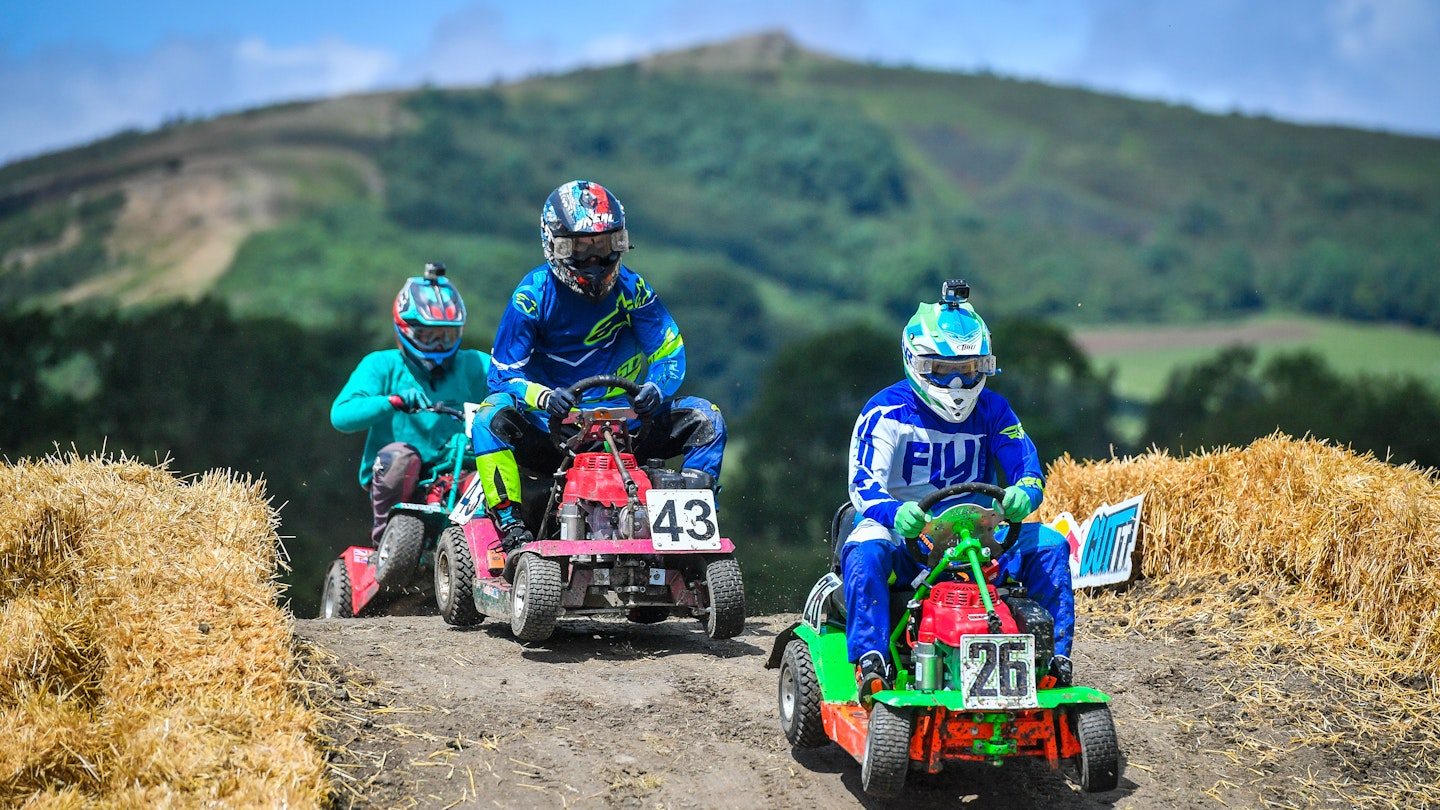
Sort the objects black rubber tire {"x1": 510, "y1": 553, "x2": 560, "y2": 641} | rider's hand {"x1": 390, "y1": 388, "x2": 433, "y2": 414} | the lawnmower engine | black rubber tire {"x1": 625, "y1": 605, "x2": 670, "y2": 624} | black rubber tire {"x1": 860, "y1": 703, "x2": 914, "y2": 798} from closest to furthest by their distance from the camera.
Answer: black rubber tire {"x1": 860, "y1": 703, "x2": 914, "y2": 798} → black rubber tire {"x1": 510, "y1": 553, "x2": 560, "y2": 641} → the lawnmower engine → black rubber tire {"x1": 625, "y1": 605, "x2": 670, "y2": 624} → rider's hand {"x1": 390, "y1": 388, "x2": 433, "y2": 414}

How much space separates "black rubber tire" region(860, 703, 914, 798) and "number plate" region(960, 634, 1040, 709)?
0.89ft

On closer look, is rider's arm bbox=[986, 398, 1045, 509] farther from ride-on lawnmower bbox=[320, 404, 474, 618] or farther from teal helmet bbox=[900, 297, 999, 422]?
ride-on lawnmower bbox=[320, 404, 474, 618]

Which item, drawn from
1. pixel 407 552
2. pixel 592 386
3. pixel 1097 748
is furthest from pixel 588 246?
pixel 1097 748

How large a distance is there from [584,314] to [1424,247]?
78482 mm

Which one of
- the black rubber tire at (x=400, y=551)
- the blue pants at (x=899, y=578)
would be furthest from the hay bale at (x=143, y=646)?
the blue pants at (x=899, y=578)

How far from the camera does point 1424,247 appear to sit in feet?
252

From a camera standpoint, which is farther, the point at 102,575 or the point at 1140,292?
the point at 1140,292

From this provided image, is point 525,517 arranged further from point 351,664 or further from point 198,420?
point 198,420

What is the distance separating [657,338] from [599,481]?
1.26 metres

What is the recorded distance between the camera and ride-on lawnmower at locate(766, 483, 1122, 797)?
557 cm

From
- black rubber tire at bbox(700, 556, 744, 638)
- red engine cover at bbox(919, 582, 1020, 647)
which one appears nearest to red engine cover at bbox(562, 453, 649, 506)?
black rubber tire at bbox(700, 556, 744, 638)

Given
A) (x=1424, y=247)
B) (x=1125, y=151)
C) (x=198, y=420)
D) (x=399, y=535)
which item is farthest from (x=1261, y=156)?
(x=399, y=535)

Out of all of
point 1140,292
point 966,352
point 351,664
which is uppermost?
point 1140,292

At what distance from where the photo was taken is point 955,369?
6.38m
